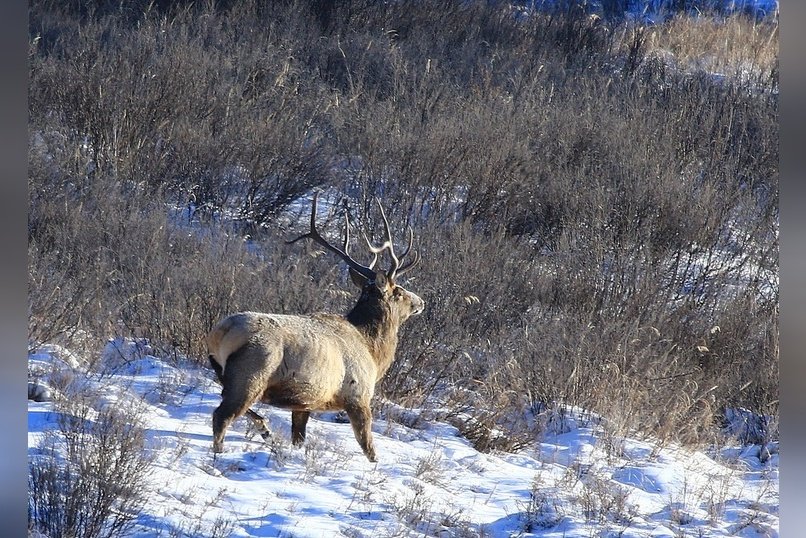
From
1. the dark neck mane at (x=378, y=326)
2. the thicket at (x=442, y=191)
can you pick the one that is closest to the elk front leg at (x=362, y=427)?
the dark neck mane at (x=378, y=326)

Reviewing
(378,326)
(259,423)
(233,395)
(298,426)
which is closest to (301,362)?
(233,395)

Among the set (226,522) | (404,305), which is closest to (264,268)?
(404,305)

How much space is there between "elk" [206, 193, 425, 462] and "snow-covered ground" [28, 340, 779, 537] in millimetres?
246

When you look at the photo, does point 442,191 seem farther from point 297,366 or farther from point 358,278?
point 297,366

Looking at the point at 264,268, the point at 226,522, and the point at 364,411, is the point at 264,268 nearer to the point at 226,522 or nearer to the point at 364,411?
the point at 364,411

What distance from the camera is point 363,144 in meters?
11.2

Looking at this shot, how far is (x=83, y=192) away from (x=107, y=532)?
5.80m

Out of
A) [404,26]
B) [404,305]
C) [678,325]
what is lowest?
[678,325]

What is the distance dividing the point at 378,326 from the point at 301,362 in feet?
3.91

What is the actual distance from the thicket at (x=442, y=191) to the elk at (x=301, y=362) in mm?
955

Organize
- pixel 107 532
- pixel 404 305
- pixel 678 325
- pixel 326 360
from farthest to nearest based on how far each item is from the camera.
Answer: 1. pixel 678 325
2. pixel 404 305
3. pixel 326 360
4. pixel 107 532

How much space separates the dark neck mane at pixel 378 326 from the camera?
6262 millimetres

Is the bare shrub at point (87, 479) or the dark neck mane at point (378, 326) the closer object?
the bare shrub at point (87, 479)

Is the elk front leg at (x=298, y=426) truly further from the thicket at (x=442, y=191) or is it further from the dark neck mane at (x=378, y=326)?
the thicket at (x=442, y=191)
